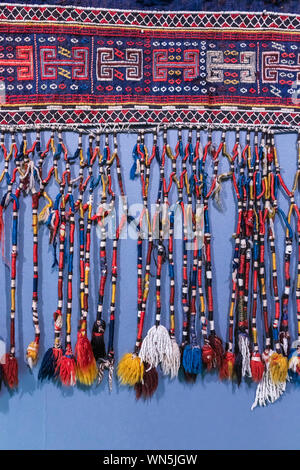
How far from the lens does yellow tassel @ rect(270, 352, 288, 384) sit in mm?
1218

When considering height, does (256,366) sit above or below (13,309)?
below

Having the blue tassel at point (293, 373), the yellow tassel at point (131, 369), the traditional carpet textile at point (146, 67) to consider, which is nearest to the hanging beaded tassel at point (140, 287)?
the yellow tassel at point (131, 369)

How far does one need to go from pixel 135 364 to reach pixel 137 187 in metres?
0.53

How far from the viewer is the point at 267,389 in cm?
124

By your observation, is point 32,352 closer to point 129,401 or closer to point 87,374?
point 87,374

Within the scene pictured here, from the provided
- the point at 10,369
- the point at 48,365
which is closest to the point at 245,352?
the point at 48,365

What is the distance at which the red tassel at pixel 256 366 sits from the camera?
1.22 meters

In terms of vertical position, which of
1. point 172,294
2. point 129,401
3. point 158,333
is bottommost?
point 129,401

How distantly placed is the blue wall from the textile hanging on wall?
0.08ft

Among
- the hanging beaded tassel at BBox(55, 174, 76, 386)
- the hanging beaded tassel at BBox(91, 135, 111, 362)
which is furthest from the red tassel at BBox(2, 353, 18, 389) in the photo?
the hanging beaded tassel at BBox(91, 135, 111, 362)

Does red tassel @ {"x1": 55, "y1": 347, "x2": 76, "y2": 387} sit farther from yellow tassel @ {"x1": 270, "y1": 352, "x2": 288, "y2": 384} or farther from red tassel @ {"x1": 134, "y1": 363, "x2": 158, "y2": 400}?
yellow tassel @ {"x1": 270, "y1": 352, "x2": 288, "y2": 384}

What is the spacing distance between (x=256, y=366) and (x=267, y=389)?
91 millimetres

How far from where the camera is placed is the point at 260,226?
1230mm
